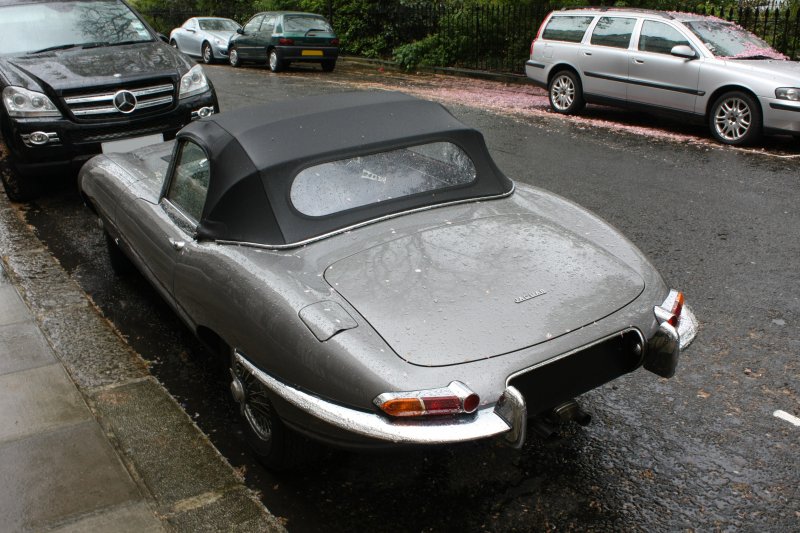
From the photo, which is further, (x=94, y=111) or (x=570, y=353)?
(x=94, y=111)

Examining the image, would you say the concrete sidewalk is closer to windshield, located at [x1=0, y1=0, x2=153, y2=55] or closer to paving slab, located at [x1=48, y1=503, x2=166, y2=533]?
paving slab, located at [x1=48, y1=503, x2=166, y2=533]

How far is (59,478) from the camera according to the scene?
10.6 feet

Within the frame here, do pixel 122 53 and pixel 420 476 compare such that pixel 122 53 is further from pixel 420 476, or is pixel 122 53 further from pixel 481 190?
pixel 420 476

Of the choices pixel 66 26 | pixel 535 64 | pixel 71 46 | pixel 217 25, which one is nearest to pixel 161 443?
pixel 71 46

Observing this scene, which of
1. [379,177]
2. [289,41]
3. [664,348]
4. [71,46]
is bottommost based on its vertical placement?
[289,41]

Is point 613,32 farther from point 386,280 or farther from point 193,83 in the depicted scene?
point 386,280

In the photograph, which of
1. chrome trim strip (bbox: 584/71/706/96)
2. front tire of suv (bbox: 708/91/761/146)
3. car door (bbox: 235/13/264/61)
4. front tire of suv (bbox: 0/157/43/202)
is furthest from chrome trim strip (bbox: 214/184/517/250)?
car door (bbox: 235/13/264/61)

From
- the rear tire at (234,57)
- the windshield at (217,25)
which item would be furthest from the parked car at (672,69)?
the windshield at (217,25)

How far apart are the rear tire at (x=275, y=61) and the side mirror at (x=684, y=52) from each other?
12.0 meters

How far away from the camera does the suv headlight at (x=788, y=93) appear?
936 centimetres

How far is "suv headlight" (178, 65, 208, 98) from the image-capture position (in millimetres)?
7782

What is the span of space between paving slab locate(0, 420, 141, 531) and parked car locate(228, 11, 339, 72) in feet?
57.8

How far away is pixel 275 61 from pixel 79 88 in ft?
44.6

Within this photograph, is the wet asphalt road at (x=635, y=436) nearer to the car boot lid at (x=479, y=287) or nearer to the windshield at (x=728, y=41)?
the car boot lid at (x=479, y=287)
